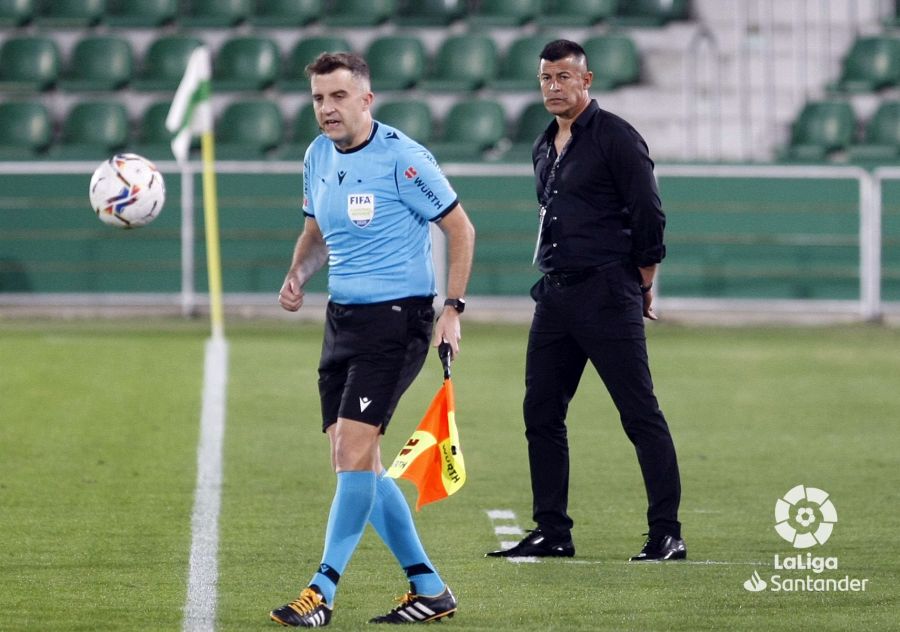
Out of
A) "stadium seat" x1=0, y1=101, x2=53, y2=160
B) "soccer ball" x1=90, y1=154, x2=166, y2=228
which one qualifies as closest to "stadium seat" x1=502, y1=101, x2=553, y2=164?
"stadium seat" x1=0, y1=101, x2=53, y2=160

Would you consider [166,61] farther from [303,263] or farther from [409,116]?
[303,263]

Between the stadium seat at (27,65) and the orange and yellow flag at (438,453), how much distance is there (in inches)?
602

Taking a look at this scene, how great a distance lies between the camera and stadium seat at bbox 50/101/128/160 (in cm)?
2008

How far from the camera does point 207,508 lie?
853 cm

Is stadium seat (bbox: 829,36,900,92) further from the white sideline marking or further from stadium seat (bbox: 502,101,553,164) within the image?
the white sideline marking

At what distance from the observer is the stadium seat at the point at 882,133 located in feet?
64.7

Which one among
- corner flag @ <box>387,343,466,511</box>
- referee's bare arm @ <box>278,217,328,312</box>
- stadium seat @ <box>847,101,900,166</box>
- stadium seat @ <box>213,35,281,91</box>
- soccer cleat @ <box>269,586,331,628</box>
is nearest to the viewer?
soccer cleat @ <box>269,586,331,628</box>

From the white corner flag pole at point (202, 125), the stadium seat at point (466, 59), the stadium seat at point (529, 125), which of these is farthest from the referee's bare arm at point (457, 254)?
the stadium seat at point (466, 59)

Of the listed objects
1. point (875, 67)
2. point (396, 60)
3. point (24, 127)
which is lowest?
point (24, 127)

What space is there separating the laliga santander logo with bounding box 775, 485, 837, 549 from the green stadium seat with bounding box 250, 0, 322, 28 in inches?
527

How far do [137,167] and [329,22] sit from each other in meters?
12.6

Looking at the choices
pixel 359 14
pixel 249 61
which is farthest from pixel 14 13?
pixel 359 14

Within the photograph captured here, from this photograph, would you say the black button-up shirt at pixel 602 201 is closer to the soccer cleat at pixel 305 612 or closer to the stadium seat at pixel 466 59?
the soccer cleat at pixel 305 612

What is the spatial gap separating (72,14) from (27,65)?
1127 millimetres
